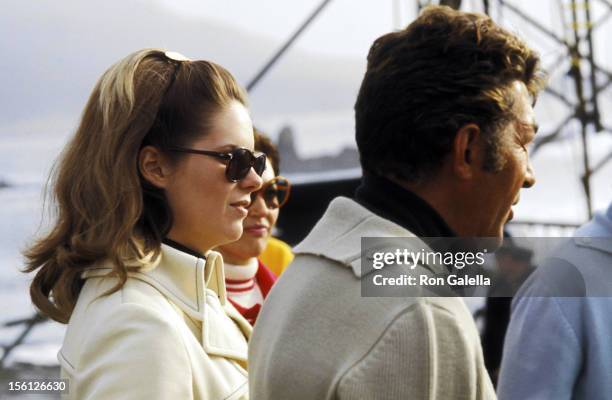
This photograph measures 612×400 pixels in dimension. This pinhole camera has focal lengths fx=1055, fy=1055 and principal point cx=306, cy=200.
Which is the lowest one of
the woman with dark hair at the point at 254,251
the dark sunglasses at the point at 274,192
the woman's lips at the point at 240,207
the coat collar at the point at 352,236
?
the woman with dark hair at the point at 254,251

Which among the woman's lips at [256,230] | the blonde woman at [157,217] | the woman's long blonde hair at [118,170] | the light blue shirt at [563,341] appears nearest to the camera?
the blonde woman at [157,217]

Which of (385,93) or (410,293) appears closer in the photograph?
(410,293)

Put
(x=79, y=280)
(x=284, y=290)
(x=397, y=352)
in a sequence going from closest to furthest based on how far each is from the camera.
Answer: (x=397, y=352) < (x=284, y=290) < (x=79, y=280)

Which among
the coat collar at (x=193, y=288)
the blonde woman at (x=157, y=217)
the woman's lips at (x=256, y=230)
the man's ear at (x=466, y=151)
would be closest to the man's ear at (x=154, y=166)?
the blonde woman at (x=157, y=217)

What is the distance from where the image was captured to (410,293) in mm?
1594

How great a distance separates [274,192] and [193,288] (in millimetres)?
1264

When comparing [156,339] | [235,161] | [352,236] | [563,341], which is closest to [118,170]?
[235,161]

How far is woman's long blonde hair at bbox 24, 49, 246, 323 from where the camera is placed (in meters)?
2.13

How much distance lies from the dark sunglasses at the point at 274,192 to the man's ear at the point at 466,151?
5.29ft

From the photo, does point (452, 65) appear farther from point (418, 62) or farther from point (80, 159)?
point (80, 159)

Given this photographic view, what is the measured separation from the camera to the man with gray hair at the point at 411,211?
1571 millimetres

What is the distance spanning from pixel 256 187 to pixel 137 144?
0.29 meters

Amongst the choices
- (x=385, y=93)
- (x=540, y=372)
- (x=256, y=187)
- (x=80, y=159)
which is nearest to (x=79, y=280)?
(x=80, y=159)

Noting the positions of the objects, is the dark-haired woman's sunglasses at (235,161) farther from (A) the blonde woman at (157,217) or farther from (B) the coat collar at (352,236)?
(B) the coat collar at (352,236)
